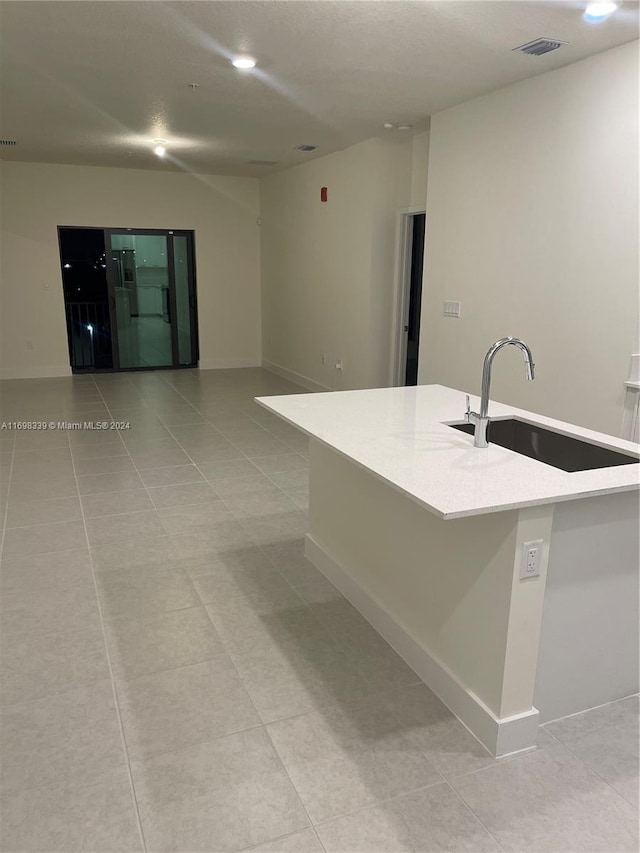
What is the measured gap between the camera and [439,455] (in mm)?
2125

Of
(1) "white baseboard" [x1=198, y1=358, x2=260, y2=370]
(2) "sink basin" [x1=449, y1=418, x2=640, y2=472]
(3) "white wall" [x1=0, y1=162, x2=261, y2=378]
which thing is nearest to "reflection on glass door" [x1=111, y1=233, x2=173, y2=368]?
(3) "white wall" [x1=0, y1=162, x2=261, y2=378]

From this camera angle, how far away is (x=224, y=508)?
401 centimetres

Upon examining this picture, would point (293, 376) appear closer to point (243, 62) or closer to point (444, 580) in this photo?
point (243, 62)

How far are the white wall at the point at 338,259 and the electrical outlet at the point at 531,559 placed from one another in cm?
476

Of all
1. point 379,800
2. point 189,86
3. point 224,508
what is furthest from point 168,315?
point 379,800

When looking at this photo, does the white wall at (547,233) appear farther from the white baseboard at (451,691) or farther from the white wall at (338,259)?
the white baseboard at (451,691)

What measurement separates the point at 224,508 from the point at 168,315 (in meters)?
5.92

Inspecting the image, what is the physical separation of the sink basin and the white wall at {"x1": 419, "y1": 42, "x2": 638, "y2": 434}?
137cm

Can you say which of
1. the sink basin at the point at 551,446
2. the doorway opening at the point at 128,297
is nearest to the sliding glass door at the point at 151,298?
the doorway opening at the point at 128,297

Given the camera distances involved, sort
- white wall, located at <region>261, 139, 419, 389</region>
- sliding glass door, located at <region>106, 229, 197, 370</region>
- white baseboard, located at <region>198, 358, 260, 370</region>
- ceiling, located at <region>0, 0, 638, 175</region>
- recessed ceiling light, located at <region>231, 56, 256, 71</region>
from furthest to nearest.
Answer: white baseboard, located at <region>198, 358, 260, 370</region> → sliding glass door, located at <region>106, 229, 197, 370</region> → white wall, located at <region>261, 139, 419, 389</region> → recessed ceiling light, located at <region>231, 56, 256, 71</region> → ceiling, located at <region>0, 0, 638, 175</region>

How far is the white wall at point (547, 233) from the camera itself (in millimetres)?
3574

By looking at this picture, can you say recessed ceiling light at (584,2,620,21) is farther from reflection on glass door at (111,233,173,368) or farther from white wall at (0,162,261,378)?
reflection on glass door at (111,233,173,368)

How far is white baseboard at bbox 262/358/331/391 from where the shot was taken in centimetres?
776

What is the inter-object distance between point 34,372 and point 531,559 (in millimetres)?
8166
